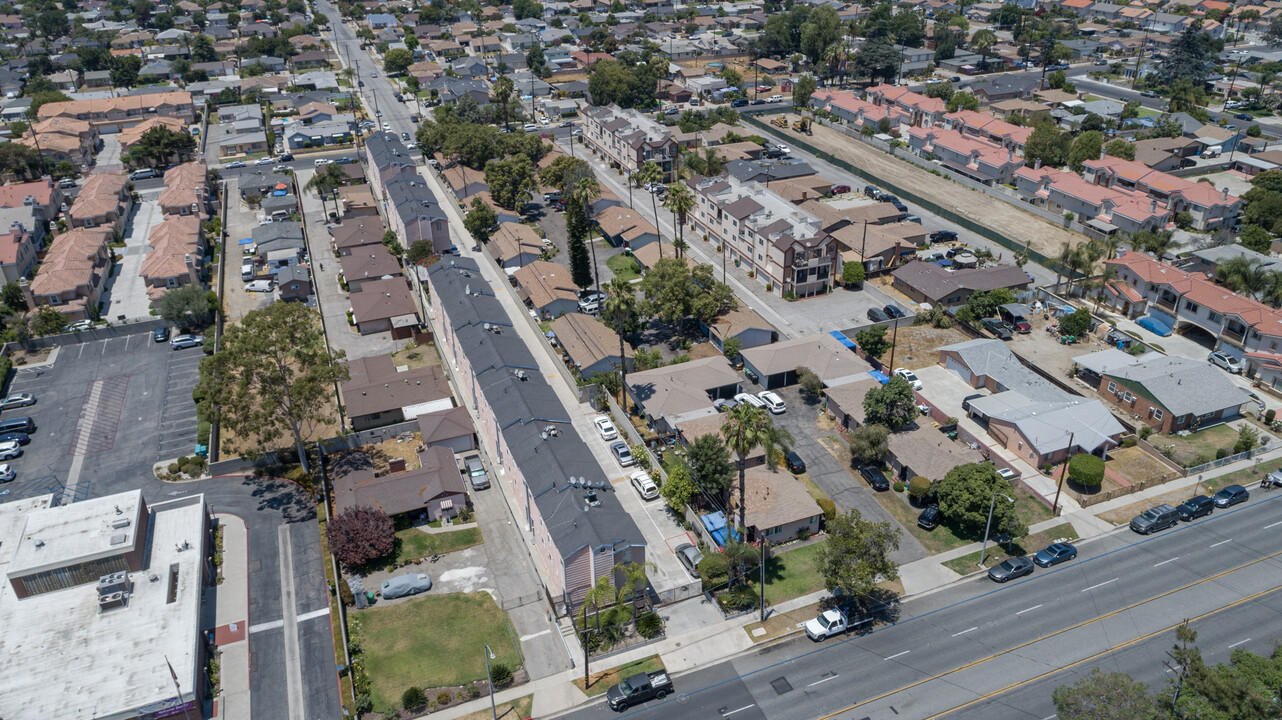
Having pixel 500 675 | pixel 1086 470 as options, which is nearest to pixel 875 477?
pixel 1086 470

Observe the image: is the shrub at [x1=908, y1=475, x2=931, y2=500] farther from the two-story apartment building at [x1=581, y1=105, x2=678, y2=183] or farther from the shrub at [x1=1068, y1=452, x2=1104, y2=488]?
the two-story apartment building at [x1=581, y1=105, x2=678, y2=183]

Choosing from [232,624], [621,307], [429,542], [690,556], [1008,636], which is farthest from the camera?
[621,307]

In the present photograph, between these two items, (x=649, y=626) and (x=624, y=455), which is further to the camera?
Result: (x=624, y=455)

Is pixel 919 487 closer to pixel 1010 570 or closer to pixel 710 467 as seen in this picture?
pixel 1010 570

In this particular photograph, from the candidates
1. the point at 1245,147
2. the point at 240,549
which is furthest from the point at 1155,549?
the point at 1245,147

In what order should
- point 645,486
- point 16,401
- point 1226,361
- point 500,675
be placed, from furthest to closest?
point 1226,361 → point 16,401 → point 645,486 → point 500,675

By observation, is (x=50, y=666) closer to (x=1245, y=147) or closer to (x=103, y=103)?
(x=103, y=103)

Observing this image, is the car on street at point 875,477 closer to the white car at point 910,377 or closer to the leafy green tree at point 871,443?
the leafy green tree at point 871,443
